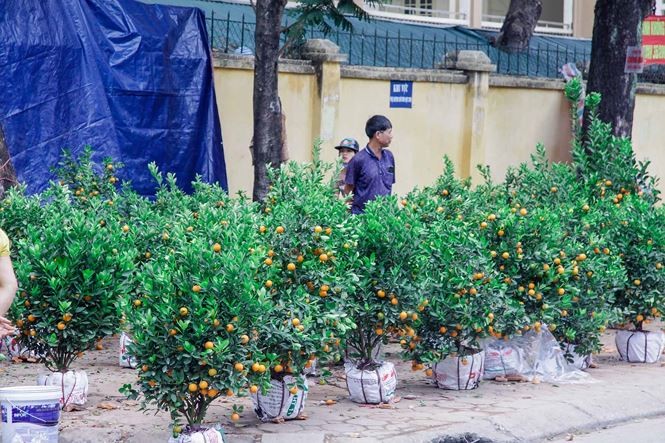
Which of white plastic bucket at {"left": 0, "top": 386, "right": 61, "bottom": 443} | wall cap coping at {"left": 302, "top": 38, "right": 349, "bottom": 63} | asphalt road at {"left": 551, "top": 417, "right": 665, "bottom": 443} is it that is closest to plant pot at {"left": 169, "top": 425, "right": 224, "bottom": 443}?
white plastic bucket at {"left": 0, "top": 386, "right": 61, "bottom": 443}

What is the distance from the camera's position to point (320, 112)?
1582 centimetres

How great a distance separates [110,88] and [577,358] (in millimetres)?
6240

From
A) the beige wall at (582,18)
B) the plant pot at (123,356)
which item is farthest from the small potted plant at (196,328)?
the beige wall at (582,18)

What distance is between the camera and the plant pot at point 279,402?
7.34 metres

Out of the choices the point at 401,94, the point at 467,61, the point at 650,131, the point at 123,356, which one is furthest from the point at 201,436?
the point at 650,131

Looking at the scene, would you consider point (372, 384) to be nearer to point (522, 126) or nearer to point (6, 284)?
point (6, 284)

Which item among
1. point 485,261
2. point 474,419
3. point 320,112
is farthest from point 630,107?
point 474,419

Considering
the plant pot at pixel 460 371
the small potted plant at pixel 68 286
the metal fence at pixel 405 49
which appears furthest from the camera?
the metal fence at pixel 405 49

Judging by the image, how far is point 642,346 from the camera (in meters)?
10.0

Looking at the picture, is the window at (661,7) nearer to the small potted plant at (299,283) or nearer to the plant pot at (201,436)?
the small potted plant at (299,283)

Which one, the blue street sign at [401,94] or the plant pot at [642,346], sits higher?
the blue street sign at [401,94]

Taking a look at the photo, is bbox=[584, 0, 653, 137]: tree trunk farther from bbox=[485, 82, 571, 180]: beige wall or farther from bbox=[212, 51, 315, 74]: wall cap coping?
bbox=[485, 82, 571, 180]: beige wall

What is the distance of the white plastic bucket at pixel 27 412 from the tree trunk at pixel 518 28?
15775mm

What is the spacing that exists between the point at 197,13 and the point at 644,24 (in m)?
5.69
